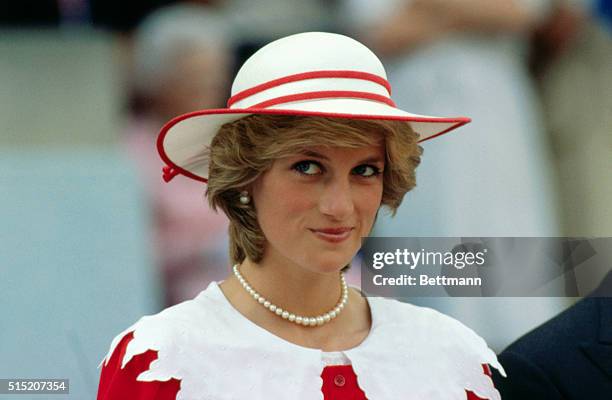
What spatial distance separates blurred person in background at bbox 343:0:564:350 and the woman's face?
1.97 feet

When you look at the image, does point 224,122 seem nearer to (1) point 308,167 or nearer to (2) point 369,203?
(1) point 308,167

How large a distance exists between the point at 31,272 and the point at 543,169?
4.62ft

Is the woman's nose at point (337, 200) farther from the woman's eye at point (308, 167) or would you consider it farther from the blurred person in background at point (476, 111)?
the blurred person in background at point (476, 111)

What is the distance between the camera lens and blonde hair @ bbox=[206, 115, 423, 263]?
179cm

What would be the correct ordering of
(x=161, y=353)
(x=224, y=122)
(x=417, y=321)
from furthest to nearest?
1. (x=417, y=321)
2. (x=224, y=122)
3. (x=161, y=353)

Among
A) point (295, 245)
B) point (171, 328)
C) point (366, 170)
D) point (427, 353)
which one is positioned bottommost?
point (427, 353)

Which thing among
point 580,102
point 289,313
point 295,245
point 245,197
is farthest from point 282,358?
point 580,102

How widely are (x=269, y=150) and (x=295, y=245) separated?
186 millimetres

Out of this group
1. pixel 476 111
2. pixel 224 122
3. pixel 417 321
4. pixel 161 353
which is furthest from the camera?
pixel 476 111

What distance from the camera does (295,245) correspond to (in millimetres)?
1848

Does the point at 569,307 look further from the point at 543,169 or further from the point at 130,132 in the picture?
the point at 130,132

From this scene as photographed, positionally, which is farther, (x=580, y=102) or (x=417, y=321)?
(x=580, y=102)

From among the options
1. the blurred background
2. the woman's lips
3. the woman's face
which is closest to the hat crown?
the woman's face

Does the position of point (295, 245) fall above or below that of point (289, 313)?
above
